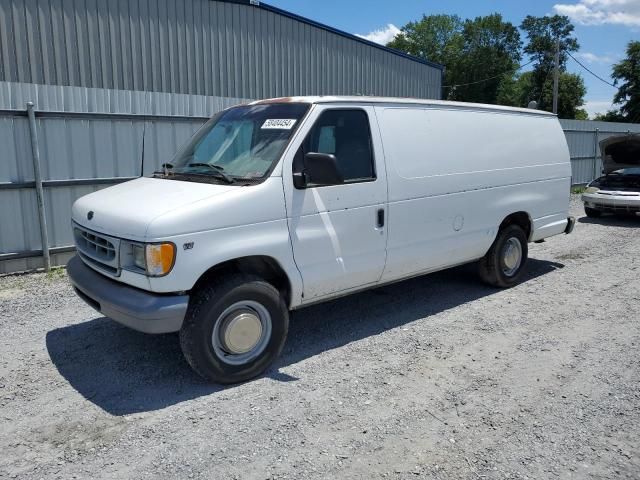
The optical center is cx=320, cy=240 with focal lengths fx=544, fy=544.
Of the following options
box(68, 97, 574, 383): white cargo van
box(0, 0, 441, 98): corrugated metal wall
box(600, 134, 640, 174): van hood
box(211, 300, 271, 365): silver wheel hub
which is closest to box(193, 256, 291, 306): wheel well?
box(68, 97, 574, 383): white cargo van

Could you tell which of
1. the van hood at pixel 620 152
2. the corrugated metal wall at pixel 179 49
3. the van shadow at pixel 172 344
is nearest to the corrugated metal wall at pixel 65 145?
the van shadow at pixel 172 344

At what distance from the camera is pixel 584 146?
59.6 feet

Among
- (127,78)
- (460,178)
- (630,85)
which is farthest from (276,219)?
(630,85)

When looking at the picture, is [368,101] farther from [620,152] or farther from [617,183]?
[620,152]

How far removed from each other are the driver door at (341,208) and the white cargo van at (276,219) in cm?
1

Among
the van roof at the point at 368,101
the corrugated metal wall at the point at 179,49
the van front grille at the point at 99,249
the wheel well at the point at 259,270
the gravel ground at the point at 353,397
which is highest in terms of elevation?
the corrugated metal wall at the point at 179,49

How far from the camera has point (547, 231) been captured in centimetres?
724

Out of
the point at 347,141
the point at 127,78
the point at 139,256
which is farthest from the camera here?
the point at 127,78

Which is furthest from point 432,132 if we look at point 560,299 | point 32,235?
point 32,235

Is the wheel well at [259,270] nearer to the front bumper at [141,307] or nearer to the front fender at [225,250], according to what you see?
the front fender at [225,250]

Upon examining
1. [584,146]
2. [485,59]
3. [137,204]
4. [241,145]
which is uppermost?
[485,59]

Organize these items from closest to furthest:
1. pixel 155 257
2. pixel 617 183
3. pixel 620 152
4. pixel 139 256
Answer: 1. pixel 155 257
2. pixel 139 256
3. pixel 617 183
4. pixel 620 152

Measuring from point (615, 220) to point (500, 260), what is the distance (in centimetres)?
749

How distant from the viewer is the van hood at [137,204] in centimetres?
387
